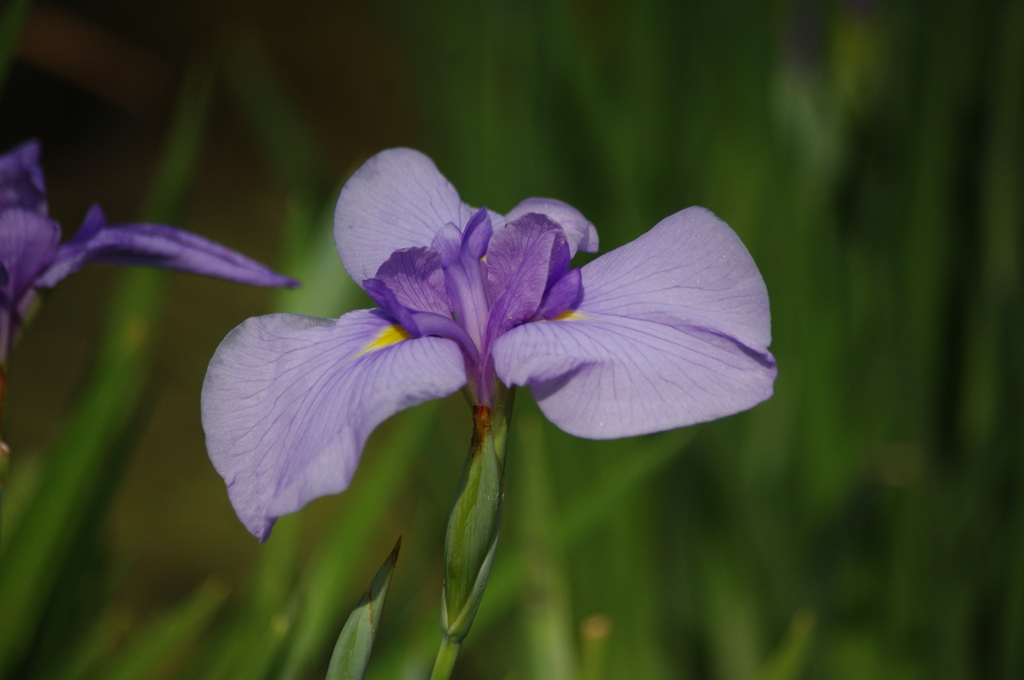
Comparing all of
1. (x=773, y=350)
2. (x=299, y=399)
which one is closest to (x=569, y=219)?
(x=299, y=399)

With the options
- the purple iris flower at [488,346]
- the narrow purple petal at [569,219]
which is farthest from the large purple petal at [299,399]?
the narrow purple petal at [569,219]

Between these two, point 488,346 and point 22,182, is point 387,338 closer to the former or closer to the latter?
point 488,346

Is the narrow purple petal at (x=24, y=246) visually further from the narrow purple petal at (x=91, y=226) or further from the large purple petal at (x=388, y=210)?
the large purple petal at (x=388, y=210)

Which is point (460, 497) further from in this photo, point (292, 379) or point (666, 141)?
point (666, 141)

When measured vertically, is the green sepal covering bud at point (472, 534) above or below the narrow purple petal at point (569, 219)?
below

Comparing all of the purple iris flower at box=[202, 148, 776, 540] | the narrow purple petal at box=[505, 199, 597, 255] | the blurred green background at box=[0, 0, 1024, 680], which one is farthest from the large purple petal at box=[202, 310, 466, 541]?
the blurred green background at box=[0, 0, 1024, 680]

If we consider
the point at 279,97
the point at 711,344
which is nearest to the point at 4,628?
the point at 711,344

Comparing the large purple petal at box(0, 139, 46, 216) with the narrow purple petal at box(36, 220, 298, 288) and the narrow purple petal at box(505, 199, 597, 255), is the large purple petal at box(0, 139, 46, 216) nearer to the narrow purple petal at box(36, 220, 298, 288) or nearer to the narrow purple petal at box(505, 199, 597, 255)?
the narrow purple petal at box(36, 220, 298, 288)
